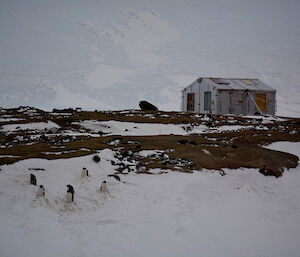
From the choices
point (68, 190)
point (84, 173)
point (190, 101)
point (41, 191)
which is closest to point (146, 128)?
point (84, 173)

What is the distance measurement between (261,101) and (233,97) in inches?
121

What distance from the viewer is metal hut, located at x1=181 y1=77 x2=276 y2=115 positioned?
2669 centimetres

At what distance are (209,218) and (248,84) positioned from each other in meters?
23.3

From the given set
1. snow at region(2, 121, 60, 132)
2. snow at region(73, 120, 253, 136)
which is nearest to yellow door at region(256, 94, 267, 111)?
snow at region(73, 120, 253, 136)

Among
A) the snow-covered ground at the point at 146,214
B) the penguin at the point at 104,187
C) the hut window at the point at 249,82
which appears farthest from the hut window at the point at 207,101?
the penguin at the point at 104,187

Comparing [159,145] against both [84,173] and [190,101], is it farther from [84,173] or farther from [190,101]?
[190,101]

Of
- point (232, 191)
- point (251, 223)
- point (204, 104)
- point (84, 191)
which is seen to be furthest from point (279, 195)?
point (204, 104)

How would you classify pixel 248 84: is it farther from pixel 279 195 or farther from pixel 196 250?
pixel 196 250

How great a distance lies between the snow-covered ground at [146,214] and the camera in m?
6.00

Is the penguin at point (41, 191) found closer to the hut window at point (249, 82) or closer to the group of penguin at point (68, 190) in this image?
the group of penguin at point (68, 190)

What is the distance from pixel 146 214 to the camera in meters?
7.24

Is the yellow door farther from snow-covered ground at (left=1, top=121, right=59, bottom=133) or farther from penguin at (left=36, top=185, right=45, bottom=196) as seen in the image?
penguin at (left=36, top=185, right=45, bottom=196)

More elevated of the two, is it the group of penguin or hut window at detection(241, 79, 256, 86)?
hut window at detection(241, 79, 256, 86)

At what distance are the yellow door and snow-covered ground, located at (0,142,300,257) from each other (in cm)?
1939
